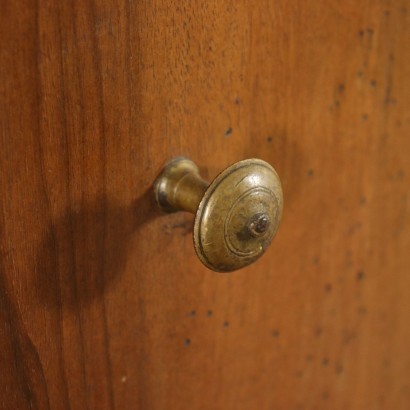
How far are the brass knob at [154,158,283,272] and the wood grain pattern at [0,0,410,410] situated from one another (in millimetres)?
69

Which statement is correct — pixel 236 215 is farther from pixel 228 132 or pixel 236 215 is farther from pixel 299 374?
pixel 299 374

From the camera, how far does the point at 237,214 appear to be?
1.16 feet

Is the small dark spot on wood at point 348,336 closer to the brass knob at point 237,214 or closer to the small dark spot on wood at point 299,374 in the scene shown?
the small dark spot on wood at point 299,374

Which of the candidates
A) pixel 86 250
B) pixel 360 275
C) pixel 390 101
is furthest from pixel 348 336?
pixel 86 250

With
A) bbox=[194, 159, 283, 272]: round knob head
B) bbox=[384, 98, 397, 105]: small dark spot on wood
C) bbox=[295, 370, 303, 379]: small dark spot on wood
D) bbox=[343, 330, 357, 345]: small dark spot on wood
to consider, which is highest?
bbox=[384, 98, 397, 105]: small dark spot on wood

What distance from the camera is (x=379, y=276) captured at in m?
0.64

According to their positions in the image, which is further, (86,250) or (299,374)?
(299,374)

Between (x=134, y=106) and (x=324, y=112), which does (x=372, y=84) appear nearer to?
(x=324, y=112)

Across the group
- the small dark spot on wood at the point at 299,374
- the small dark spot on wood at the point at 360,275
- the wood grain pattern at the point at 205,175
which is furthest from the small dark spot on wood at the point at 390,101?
the small dark spot on wood at the point at 299,374

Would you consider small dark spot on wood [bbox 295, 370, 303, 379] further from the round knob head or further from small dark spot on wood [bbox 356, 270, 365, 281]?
the round knob head

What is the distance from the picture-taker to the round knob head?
35cm

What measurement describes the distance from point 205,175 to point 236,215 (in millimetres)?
93

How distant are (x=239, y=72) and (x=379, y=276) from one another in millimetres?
318

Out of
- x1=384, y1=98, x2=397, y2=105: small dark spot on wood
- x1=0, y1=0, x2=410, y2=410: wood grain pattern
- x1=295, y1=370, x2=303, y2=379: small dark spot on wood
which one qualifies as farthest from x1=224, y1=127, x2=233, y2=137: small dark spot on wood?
x1=295, y1=370, x2=303, y2=379: small dark spot on wood
